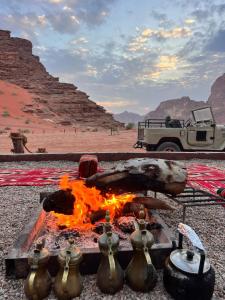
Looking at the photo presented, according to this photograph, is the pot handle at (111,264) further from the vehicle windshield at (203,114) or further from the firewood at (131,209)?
the vehicle windshield at (203,114)

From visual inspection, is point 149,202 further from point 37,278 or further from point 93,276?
point 37,278

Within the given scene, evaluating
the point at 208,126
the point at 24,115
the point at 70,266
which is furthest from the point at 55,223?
the point at 24,115

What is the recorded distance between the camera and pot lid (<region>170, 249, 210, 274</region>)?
2.33 metres

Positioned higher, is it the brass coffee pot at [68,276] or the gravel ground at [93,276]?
the brass coffee pot at [68,276]

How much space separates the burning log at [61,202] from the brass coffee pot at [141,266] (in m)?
1.23

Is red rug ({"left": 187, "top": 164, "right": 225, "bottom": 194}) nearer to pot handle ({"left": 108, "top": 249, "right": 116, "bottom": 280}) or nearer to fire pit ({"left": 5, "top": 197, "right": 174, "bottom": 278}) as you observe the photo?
fire pit ({"left": 5, "top": 197, "right": 174, "bottom": 278})

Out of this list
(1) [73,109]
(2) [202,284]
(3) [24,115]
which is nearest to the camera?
(2) [202,284]

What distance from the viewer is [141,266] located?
2469 millimetres

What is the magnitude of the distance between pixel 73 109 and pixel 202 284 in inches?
2226

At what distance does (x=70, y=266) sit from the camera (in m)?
2.30

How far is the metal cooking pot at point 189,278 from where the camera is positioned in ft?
7.52

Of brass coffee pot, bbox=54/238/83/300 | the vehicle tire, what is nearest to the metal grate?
brass coffee pot, bbox=54/238/83/300

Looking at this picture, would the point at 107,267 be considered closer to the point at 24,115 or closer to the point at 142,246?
the point at 142,246

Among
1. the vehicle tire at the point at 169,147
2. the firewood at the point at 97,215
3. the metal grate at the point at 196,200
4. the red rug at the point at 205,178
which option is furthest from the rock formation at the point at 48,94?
the firewood at the point at 97,215
